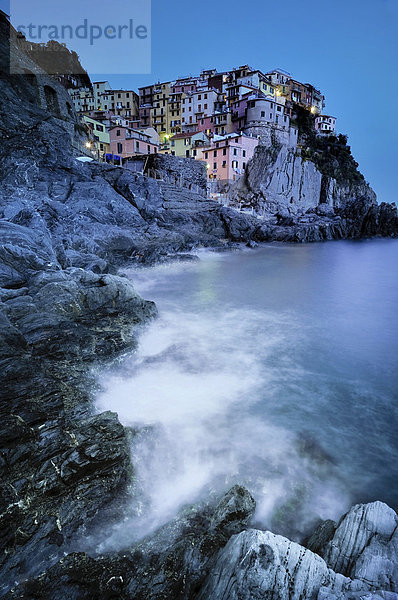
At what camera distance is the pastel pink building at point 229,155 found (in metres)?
62.4

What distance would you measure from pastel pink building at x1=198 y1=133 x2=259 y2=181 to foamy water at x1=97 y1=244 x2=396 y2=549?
54.3m

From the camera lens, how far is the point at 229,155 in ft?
205

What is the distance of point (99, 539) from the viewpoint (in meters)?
4.66

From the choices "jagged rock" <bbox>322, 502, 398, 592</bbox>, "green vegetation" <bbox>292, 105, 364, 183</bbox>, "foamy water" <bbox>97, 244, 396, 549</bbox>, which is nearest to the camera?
"jagged rock" <bbox>322, 502, 398, 592</bbox>

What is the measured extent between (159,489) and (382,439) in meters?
5.32

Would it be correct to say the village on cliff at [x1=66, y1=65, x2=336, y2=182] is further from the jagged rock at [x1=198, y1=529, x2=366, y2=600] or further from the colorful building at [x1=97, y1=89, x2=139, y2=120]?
the jagged rock at [x1=198, y1=529, x2=366, y2=600]

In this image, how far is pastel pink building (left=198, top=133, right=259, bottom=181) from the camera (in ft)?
205

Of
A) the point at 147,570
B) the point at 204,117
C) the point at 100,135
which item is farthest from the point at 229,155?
the point at 147,570

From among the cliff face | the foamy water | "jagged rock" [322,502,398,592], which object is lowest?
the foamy water

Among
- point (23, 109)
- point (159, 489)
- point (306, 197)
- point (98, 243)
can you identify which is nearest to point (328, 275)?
point (98, 243)

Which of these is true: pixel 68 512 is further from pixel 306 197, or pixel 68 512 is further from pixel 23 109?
pixel 306 197

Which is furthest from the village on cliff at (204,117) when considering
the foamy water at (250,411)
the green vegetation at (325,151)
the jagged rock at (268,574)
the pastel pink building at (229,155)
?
the jagged rock at (268,574)

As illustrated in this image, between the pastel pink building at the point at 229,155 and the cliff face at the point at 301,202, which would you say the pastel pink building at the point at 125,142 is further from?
the cliff face at the point at 301,202

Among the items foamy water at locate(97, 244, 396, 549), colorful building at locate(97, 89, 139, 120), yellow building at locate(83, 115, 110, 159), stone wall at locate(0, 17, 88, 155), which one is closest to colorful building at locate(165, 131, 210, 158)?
yellow building at locate(83, 115, 110, 159)
